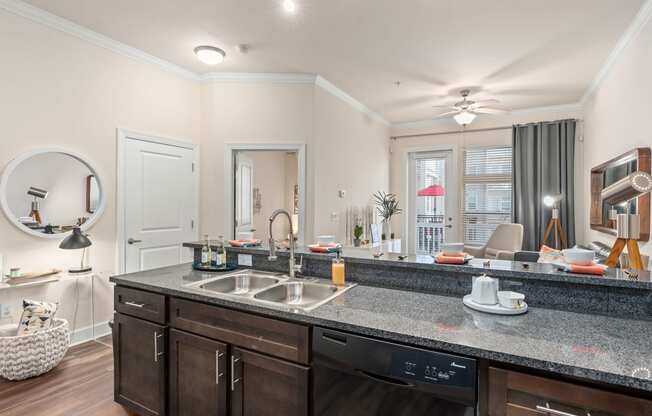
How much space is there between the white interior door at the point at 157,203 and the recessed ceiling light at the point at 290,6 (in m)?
2.04

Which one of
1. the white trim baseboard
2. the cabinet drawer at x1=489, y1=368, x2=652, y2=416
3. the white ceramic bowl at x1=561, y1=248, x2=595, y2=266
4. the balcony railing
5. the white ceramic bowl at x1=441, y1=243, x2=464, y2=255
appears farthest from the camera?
the balcony railing

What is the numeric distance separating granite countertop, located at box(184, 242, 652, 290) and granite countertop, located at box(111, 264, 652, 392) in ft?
0.47

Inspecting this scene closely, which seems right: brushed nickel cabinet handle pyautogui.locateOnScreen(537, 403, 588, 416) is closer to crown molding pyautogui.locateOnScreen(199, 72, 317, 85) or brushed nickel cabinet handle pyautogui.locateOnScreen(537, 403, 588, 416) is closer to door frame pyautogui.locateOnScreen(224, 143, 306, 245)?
door frame pyautogui.locateOnScreen(224, 143, 306, 245)


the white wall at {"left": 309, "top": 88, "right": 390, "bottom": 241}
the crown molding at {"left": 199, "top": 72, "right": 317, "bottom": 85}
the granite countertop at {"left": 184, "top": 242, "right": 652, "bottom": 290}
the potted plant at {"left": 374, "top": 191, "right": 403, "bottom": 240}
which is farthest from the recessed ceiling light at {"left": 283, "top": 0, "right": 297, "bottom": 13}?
the potted plant at {"left": 374, "top": 191, "right": 403, "bottom": 240}

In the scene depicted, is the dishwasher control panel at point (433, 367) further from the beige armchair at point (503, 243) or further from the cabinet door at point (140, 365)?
the beige armchair at point (503, 243)

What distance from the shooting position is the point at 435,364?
3.76 ft

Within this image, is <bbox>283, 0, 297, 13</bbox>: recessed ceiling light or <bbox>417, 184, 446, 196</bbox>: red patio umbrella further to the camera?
<bbox>417, 184, 446, 196</bbox>: red patio umbrella

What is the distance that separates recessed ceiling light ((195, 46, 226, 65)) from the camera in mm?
3393

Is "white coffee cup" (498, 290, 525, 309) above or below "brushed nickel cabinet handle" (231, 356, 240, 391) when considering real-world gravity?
above

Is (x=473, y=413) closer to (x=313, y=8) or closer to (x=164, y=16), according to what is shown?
(x=313, y=8)

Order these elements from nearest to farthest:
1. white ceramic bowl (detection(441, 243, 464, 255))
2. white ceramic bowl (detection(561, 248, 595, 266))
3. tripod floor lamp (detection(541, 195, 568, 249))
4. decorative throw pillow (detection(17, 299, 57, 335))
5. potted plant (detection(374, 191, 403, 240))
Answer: white ceramic bowl (detection(561, 248, 595, 266)) < white ceramic bowl (detection(441, 243, 464, 255)) < decorative throw pillow (detection(17, 299, 57, 335)) < tripod floor lamp (detection(541, 195, 568, 249)) < potted plant (detection(374, 191, 403, 240))

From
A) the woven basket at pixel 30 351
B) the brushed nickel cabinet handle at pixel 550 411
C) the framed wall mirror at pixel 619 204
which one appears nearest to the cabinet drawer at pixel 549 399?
the brushed nickel cabinet handle at pixel 550 411

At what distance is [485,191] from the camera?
5949mm

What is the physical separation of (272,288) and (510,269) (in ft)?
3.96
